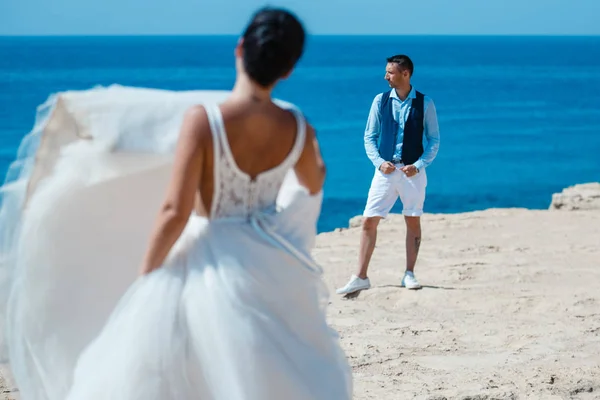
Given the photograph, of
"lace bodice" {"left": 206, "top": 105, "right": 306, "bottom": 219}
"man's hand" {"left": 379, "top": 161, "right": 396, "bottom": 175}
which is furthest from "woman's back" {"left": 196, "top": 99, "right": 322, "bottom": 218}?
"man's hand" {"left": 379, "top": 161, "right": 396, "bottom": 175}

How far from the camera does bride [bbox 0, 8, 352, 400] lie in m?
3.44

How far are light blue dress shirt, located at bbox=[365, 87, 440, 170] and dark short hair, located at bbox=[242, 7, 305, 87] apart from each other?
491 centimetres

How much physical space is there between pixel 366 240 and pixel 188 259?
5.03 metres

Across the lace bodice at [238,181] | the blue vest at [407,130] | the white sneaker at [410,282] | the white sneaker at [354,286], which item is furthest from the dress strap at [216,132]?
the white sneaker at [410,282]

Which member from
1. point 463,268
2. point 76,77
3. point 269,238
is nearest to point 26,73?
point 76,77

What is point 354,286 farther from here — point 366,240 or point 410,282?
point 410,282

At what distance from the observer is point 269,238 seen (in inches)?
145

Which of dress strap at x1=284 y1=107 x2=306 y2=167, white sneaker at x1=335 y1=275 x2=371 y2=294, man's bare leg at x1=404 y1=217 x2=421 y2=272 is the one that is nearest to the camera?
dress strap at x1=284 y1=107 x2=306 y2=167

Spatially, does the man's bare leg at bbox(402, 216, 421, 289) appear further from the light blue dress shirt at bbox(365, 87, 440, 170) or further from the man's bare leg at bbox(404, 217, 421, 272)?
the light blue dress shirt at bbox(365, 87, 440, 170)

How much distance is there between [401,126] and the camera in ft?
27.7

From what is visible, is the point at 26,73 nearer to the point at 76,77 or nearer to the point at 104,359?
the point at 76,77

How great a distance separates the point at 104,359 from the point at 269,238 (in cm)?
76

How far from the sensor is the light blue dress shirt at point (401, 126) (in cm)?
840

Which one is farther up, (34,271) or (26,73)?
(26,73)
